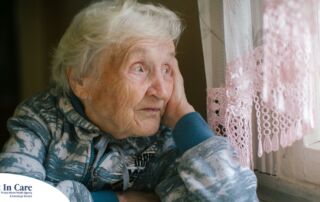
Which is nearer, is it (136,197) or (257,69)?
(257,69)

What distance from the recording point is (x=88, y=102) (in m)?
1.00

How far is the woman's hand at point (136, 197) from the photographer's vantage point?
98cm

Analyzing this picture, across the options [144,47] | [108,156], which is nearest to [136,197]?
[108,156]

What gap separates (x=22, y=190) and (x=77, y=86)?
38 centimetres

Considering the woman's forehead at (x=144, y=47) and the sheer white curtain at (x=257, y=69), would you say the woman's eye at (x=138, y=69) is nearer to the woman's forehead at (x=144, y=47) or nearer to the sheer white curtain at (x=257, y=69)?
the woman's forehead at (x=144, y=47)

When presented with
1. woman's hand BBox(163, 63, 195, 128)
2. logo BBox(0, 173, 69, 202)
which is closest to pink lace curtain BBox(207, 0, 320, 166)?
woman's hand BBox(163, 63, 195, 128)

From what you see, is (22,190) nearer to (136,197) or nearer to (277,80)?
(136,197)

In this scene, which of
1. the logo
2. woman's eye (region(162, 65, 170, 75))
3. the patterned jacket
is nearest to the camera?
the logo

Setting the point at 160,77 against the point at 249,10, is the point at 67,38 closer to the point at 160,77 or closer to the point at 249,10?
the point at 160,77

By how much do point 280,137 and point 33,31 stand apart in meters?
1.78

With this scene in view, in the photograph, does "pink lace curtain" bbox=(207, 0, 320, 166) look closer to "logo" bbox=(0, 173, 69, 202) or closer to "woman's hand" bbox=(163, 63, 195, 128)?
"woman's hand" bbox=(163, 63, 195, 128)

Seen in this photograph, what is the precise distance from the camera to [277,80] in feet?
2.42

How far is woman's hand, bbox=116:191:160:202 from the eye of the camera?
0.98 meters

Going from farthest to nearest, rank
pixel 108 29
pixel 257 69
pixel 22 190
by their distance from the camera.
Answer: pixel 108 29 → pixel 257 69 → pixel 22 190
